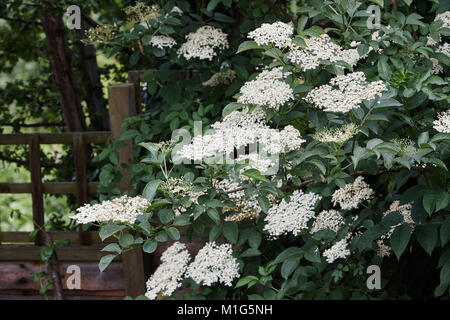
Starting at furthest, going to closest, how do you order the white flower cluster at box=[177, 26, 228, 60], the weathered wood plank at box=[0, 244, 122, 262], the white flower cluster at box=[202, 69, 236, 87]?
the weathered wood plank at box=[0, 244, 122, 262]
the white flower cluster at box=[202, 69, 236, 87]
the white flower cluster at box=[177, 26, 228, 60]

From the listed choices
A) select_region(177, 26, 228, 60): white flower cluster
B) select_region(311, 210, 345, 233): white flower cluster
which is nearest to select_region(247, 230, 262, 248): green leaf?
select_region(311, 210, 345, 233): white flower cluster

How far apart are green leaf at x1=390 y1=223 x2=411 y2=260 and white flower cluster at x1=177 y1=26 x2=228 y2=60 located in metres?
1.12

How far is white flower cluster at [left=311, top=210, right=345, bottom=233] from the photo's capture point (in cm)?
216

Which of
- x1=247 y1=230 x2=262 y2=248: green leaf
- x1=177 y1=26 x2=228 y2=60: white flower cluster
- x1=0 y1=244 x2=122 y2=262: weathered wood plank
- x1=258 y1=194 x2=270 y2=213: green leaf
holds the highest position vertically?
x1=177 y1=26 x2=228 y2=60: white flower cluster

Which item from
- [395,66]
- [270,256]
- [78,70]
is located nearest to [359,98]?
[395,66]

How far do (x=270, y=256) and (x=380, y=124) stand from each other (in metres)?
0.84

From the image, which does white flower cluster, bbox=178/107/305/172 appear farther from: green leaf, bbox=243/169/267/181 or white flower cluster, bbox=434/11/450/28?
white flower cluster, bbox=434/11/450/28

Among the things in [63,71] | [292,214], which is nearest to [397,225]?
[292,214]

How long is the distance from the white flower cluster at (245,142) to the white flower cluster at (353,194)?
0.38m

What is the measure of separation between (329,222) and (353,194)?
14cm

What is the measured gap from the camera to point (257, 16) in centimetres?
276

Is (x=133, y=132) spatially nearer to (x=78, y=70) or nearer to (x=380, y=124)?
(x=380, y=124)

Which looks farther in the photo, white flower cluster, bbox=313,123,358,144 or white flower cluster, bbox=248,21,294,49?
white flower cluster, bbox=248,21,294,49
